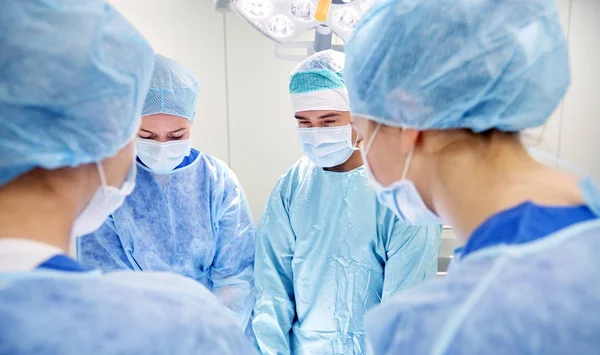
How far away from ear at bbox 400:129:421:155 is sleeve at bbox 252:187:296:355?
0.81 m

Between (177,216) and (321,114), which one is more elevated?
(321,114)

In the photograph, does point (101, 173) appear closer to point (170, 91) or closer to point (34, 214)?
point (34, 214)

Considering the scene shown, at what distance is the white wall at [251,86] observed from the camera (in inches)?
92.9

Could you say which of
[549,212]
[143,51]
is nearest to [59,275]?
[143,51]

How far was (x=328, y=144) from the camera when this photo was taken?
1.53 meters

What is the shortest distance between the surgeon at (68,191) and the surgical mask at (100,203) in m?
0.01

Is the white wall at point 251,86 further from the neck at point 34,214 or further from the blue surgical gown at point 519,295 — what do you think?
the blue surgical gown at point 519,295

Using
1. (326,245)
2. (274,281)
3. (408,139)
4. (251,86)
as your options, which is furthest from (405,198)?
(251,86)

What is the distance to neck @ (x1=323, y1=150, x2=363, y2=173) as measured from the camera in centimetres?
161

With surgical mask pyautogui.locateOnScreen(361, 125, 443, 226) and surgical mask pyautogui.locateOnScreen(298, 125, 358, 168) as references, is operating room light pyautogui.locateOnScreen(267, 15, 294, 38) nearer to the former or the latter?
surgical mask pyautogui.locateOnScreen(298, 125, 358, 168)

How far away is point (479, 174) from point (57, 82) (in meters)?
0.63

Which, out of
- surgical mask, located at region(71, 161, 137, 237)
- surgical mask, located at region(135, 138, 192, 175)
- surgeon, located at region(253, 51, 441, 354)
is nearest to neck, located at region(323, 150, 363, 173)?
surgeon, located at region(253, 51, 441, 354)

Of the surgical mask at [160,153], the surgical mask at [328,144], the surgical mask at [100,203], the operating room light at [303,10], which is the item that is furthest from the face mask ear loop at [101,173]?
the operating room light at [303,10]

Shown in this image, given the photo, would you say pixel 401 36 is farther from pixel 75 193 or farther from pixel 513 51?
pixel 75 193
